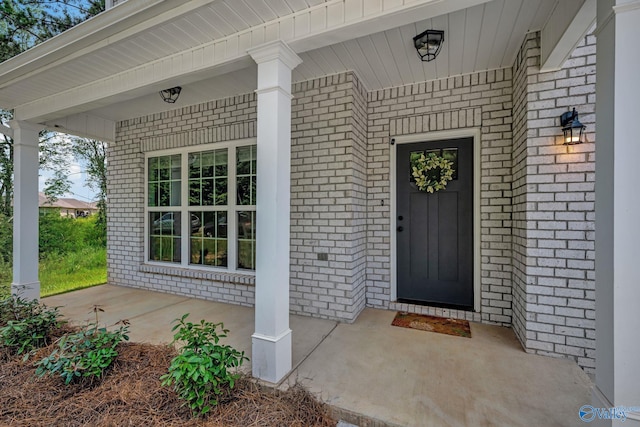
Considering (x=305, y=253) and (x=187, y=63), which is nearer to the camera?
(x=187, y=63)

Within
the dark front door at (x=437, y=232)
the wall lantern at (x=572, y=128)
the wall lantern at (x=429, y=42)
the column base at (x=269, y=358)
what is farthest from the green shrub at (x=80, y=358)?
the wall lantern at (x=572, y=128)

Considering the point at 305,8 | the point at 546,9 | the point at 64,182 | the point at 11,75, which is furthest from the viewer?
the point at 64,182

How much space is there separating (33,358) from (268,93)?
2837mm

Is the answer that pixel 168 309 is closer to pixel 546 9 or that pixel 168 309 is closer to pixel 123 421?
pixel 123 421

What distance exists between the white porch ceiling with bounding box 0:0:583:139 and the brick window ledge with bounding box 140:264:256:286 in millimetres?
2251

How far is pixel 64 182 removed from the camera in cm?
797

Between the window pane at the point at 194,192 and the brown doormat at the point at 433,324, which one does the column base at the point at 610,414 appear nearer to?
the brown doormat at the point at 433,324

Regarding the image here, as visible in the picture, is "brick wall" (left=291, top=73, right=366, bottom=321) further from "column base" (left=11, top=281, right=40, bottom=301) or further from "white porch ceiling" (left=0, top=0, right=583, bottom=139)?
"column base" (left=11, top=281, right=40, bottom=301)

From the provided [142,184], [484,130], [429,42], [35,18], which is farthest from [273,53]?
[35,18]

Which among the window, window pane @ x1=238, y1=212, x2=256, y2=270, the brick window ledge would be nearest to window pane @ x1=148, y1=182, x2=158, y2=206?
the window

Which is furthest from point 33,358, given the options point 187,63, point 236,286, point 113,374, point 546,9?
point 546,9

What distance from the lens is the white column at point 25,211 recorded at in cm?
366

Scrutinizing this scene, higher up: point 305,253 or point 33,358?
point 305,253

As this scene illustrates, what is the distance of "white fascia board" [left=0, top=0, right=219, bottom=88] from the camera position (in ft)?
6.61
